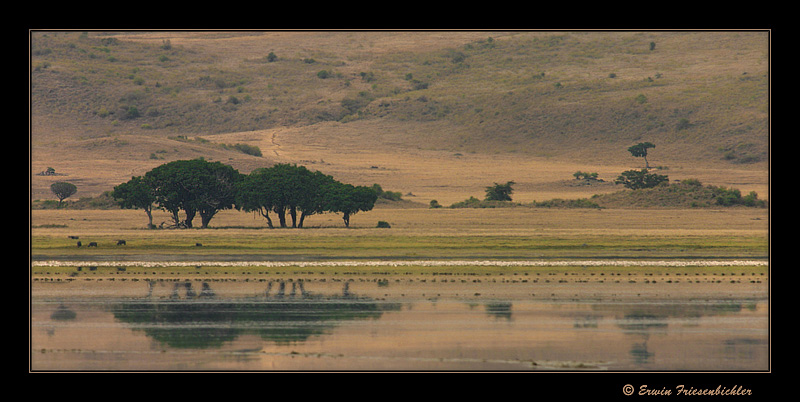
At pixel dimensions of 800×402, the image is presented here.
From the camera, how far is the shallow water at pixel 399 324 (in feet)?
65.5

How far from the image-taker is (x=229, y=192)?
6762 centimetres

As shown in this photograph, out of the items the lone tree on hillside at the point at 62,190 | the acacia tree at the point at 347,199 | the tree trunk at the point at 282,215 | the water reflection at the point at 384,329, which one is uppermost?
the lone tree on hillside at the point at 62,190

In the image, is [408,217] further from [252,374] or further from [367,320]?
[252,374]

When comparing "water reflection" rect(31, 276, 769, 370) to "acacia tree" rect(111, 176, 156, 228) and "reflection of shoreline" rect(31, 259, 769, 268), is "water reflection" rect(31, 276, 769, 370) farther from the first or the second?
"acacia tree" rect(111, 176, 156, 228)

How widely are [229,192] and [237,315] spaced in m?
42.1

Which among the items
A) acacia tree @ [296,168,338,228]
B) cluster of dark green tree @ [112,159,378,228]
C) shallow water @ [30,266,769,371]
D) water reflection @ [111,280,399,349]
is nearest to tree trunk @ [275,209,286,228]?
cluster of dark green tree @ [112,159,378,228]

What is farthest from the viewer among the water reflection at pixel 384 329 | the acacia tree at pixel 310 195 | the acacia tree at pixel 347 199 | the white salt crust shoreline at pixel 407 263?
the acacia tree at pixel 310 195

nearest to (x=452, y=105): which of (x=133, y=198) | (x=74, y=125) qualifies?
(x=74, y=125)

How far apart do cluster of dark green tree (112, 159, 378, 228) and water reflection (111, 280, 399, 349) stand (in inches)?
1298

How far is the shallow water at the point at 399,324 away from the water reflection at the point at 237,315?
0.18 ft

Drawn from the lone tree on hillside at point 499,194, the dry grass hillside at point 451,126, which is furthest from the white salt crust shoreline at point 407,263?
the dry grass hillside at point 451,126

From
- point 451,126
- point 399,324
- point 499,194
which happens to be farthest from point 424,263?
point 451,126

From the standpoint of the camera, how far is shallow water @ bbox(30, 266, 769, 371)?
65.5 feet

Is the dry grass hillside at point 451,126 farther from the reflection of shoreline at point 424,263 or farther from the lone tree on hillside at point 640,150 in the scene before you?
the reflection of shoreline at point 424,263
